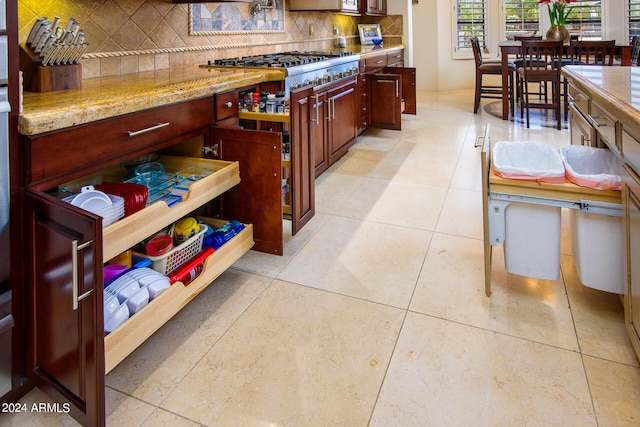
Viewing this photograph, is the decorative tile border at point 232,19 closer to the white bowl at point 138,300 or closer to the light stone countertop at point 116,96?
the light stone countertop at point 116,96

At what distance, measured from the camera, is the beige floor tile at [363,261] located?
6.18 ft

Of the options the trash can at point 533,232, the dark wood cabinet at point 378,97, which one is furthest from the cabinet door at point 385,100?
the trash can at point 533,232

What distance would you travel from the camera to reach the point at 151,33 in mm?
2398

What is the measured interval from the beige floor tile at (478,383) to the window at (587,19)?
7722mm

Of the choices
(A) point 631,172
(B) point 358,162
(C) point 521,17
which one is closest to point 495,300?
(A) point 631,172

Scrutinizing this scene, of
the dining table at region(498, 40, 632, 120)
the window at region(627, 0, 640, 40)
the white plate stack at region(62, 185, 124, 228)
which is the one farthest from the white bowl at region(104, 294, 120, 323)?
the window at region(627, 0, 640, 40)

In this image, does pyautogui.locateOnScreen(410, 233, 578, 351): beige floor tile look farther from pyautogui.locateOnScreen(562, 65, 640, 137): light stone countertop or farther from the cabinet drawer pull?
the cabinet drawer pull

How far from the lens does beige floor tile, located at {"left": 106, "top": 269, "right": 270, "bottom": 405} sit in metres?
1.36

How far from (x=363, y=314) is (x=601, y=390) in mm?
798

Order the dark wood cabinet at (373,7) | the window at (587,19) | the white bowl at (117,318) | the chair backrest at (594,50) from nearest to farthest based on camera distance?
1. the white bowl at (117,318)
2. the chair backrest at (594,50)
3. the dark wood cabinet at (373,7)
4. the window at (587,19)

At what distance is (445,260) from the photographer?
212cm

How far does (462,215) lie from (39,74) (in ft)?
7.34

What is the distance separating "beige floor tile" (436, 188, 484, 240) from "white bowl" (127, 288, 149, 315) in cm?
162

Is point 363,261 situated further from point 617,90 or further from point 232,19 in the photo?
point 232,19
